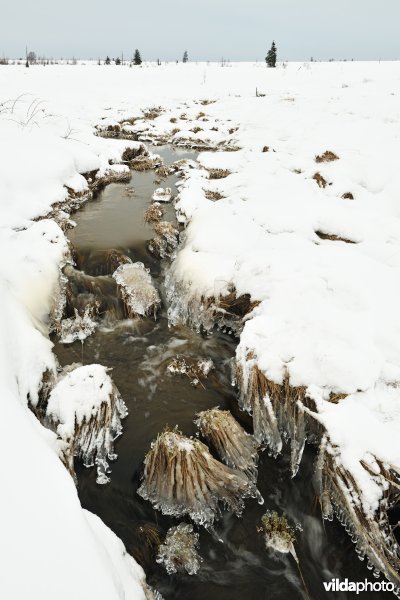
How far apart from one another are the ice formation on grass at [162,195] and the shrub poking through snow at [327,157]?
497cm

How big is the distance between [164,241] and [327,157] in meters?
6.35

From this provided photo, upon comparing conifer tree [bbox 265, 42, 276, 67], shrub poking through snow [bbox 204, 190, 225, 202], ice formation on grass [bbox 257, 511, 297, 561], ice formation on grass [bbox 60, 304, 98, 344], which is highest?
conifer tree [bbox 265, 42, 276, 67]

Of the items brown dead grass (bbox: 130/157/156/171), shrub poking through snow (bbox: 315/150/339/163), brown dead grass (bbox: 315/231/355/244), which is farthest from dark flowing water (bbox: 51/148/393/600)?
brown dead grass (bbox: 130/157/156/171)

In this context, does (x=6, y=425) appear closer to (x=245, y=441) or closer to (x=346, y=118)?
(x=245, y=441)

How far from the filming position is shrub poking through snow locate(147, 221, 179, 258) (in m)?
8.65

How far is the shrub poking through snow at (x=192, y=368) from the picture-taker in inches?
221

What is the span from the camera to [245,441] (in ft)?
14.5

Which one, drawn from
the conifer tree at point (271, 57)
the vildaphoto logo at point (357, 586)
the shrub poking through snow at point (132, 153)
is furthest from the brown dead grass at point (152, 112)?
the conifer tree at point (271, 57)

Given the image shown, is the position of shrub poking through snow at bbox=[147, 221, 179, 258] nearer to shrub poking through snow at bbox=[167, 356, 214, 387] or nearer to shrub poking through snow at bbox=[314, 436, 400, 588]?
shrub poking through snow at bbox=[167, 356, 214, 387]

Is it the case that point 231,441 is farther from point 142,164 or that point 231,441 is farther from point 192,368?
point 142,164

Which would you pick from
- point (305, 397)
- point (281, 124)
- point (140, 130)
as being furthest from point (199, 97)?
point (305, 397)

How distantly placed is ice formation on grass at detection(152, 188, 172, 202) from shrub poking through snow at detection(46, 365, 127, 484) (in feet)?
26.1

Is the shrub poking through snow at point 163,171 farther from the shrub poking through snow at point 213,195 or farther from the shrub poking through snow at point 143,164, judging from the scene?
the shrub poking through snow at point 213,195

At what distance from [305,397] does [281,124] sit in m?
16.6
